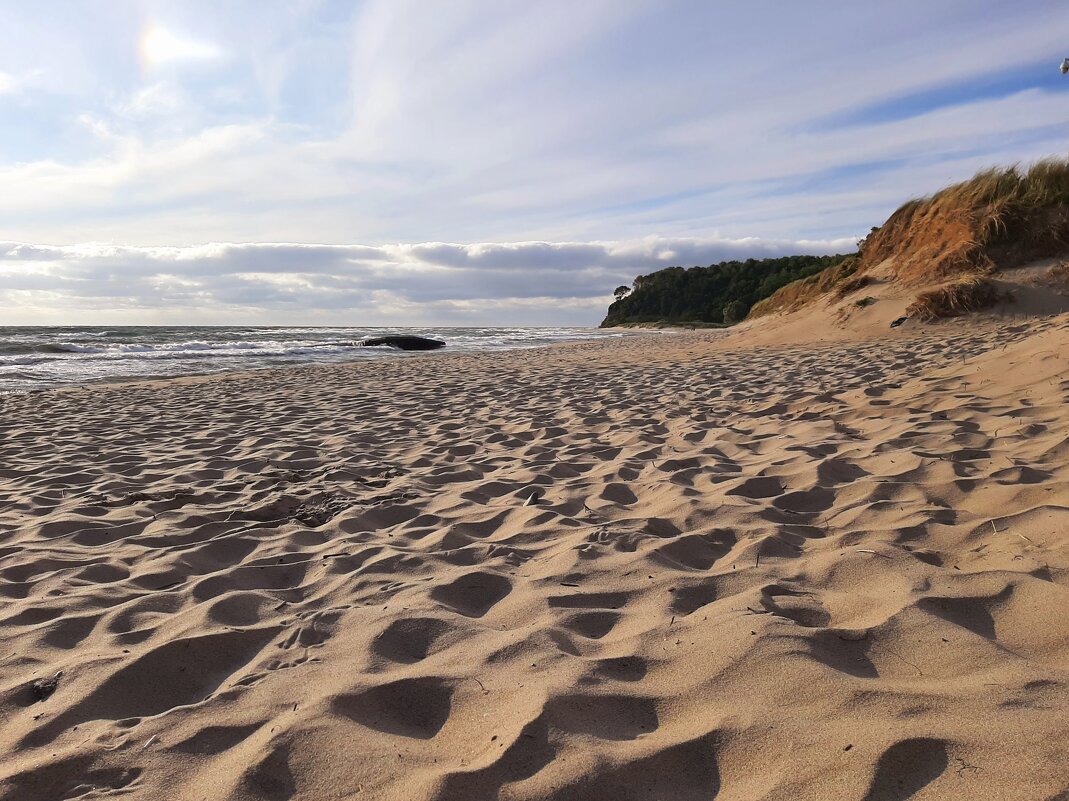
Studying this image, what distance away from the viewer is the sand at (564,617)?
1586 millimetres

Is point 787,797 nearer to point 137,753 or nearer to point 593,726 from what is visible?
point 593,726

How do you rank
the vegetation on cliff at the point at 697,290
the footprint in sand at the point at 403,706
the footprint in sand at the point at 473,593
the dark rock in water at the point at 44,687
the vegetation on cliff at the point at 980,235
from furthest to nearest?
the vegetation on cliff at the point at 697,290 → the vegetation on cliff at the point at 980,235 → the footprint in sand at the point at 473,593 → the dark rock in water at the point at 44,687 → the footprint in sand at the point at 403,706

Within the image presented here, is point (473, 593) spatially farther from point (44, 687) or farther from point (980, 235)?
point (980, 235)

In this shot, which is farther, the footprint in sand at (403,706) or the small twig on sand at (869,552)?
the small twig on sand at (869,552)

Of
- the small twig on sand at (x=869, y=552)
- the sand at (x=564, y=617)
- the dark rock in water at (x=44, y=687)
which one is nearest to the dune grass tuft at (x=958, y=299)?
the sand at (x=564, y=617)

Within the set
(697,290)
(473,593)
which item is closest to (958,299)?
(473,593)

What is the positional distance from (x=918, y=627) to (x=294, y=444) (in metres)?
4.96

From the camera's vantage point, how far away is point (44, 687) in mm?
2027

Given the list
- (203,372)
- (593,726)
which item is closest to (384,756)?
(593,726)

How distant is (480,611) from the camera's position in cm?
249

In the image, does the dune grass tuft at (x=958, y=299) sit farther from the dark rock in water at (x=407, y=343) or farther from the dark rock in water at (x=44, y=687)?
the dark rock in water at (x=407, y=343)

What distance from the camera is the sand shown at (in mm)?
1586

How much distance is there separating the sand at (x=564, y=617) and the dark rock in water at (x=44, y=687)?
0.02 meters

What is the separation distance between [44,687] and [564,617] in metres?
1.60
